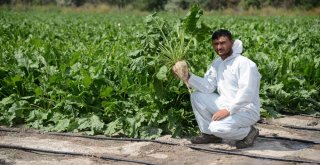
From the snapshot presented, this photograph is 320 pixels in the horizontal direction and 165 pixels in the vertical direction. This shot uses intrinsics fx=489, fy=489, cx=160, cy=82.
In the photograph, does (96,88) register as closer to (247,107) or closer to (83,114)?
(83,114)

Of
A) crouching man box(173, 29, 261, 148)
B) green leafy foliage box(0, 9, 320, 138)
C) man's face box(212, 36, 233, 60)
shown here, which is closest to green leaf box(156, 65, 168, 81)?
green leafy foliage box(0, 9, 320, 138)

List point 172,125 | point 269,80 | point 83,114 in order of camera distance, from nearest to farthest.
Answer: point 172,125
point 83,114
point 269,80

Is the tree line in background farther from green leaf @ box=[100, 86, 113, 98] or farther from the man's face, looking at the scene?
the man's face

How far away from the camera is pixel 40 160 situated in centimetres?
523

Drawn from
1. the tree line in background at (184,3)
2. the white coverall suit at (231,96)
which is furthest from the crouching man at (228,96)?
the tree line in background at (184,3)

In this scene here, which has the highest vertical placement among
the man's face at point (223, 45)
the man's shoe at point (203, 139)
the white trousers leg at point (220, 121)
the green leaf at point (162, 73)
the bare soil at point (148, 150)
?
the man's face at point (223, 45)

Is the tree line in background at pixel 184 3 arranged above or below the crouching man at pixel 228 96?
above

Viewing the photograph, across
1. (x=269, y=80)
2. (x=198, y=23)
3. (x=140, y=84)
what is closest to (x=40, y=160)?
(x=140, y=84)

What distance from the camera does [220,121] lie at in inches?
208

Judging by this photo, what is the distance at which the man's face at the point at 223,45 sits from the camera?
17.2 feet

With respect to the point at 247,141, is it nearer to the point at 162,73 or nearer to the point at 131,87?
the point at 162,73

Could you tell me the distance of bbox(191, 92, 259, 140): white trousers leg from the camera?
527cm

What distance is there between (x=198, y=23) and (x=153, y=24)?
56 cm

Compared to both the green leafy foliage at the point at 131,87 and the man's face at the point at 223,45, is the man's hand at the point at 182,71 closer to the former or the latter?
the green leafy foliage at the point at 131,87
